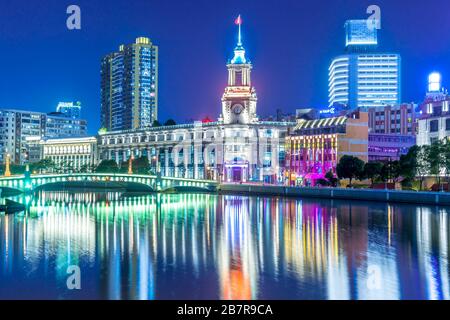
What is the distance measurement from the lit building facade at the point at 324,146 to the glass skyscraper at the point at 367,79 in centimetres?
5671

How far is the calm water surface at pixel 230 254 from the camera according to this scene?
80.7 feet

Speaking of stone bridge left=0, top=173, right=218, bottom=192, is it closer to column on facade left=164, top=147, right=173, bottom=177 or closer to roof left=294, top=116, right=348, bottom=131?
column on facade left=164, top=147, right=173, bottom=177

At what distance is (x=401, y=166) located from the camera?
7338 cm

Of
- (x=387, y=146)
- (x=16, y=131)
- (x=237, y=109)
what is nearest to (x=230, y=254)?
(x=387, y=146)

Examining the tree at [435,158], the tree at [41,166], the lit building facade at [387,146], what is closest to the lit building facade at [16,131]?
the tree at [41,166]

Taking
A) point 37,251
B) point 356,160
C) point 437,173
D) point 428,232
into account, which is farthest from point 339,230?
point 356,160

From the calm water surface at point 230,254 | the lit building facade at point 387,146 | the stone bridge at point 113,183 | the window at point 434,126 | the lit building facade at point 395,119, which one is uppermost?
the lit building facade at point 395,119

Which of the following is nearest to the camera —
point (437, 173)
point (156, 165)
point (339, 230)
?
point (339, 230)

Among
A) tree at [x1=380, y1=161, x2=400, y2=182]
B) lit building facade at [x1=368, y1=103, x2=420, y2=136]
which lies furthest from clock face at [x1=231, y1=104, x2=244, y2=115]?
tree at [x1=380, y1=161, x2=400, y2=182]

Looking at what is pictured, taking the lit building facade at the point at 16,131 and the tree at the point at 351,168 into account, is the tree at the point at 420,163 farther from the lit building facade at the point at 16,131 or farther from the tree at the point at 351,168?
the lit building facade at the point at 16,131

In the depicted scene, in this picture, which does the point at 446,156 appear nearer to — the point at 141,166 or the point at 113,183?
the point at 113,183

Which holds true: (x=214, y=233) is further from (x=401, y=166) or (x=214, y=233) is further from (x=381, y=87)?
(x=381, y=87)
